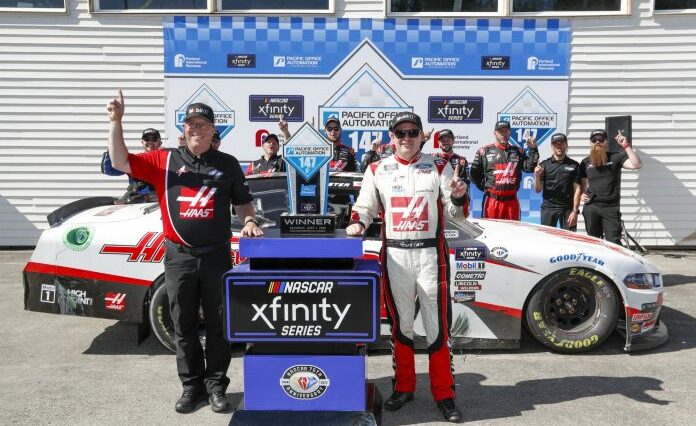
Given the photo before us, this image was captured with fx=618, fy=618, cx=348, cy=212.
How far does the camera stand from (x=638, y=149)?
358 inches

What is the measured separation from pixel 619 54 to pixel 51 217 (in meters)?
7.85

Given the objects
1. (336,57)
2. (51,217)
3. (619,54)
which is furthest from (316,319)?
(619,54)

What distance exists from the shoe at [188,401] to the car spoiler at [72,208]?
6.15ft

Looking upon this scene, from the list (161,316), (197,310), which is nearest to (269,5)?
(161,316)

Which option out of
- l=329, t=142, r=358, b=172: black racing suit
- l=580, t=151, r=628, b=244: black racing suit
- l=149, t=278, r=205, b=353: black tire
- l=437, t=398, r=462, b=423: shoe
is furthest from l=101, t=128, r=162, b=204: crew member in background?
l=580, t=151, r=628, b=244: black racing suit

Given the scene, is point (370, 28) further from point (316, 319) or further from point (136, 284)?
point (316, 319)

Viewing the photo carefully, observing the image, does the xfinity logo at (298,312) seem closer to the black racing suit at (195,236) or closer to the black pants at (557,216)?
the black racing suit at (195,236)

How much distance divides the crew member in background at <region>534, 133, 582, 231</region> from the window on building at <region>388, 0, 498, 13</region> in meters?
2.93

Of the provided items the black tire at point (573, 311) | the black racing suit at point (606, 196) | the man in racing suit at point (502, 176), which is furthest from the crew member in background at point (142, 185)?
the black racing suit at point (606, 196)

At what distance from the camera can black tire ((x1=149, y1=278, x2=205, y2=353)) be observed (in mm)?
4406

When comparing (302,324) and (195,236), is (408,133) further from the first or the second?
(195,236)

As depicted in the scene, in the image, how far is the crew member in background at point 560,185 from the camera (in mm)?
6891

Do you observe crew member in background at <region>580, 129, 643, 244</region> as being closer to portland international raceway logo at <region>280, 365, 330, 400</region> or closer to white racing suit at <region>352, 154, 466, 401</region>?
white racing suit at <region>352, 154, 466, 401</region>

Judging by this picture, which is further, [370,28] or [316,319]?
[370,28]
